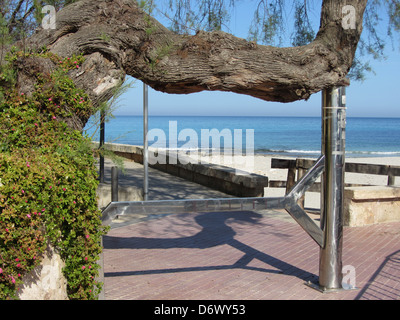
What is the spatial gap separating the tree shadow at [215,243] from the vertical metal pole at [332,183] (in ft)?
1.51

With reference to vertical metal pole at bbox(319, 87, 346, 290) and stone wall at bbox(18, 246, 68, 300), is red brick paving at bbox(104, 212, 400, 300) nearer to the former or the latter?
vertical metal pole at bbox(319, 87, 346, 290)

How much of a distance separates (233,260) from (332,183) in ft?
6.45

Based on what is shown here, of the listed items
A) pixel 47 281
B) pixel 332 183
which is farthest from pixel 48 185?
pixel 332 183

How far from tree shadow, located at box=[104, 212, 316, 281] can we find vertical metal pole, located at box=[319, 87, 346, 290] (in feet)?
1.51

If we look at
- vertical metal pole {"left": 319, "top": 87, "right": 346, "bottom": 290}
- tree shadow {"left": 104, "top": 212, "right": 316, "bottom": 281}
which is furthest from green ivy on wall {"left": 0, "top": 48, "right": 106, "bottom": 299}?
vertical metal pole {"left": 319, "top": 87, "right": 346, "bottom": 290}

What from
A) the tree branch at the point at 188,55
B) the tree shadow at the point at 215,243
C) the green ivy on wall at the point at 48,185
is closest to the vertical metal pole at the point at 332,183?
the tree branch at the point at 188,55

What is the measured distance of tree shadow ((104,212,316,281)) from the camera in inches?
233

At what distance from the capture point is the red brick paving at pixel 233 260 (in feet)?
16.9

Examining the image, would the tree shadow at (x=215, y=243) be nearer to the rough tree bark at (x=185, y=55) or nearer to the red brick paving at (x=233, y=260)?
the red brick paving at (x=233, y=260)

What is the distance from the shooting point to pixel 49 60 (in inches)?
154

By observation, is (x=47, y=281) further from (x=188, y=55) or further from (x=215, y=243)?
(x=215, y=243)

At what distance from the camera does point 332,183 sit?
516cm

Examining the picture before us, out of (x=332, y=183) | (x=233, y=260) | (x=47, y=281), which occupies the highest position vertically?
(x=332, y=183)

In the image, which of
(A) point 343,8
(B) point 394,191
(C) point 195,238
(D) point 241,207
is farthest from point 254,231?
(A) point 343,8
